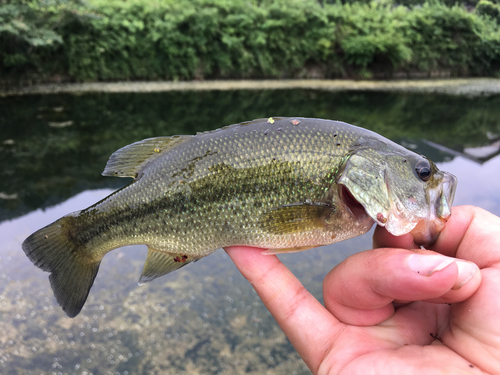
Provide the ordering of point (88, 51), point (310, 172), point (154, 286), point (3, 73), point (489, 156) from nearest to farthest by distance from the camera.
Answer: point (310, 172) < point (154, 286) < point (489, 156) < point (3, 73) < point (88, 51)

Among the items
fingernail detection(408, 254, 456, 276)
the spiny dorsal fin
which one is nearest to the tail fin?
the spiny dorsal fin

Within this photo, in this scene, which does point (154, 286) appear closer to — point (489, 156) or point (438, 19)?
point (489, 156)

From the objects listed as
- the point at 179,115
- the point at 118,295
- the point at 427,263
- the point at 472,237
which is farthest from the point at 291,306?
the point at 179,115

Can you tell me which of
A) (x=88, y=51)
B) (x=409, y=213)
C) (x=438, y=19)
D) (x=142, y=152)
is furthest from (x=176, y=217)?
(x=438, y=19)

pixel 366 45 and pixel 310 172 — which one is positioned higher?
pixel 310 172

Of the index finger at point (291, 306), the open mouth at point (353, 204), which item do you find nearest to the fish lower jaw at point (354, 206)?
the open mouth at point (353, 204)

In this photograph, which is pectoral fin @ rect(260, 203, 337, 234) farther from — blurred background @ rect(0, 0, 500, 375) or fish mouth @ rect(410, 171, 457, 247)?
blurred background @ rect(0, 0, 500, 375)
